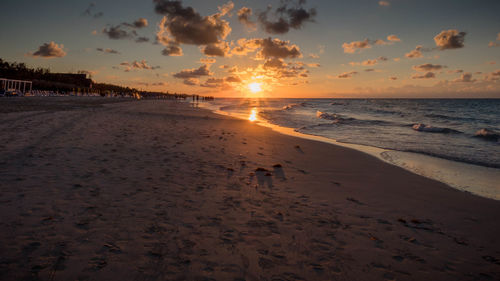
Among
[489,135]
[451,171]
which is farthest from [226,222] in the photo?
[489,135]

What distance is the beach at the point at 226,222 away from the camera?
9.04ft

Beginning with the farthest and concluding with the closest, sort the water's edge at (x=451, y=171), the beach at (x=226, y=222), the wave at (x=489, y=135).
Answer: the wave at (x=489, y=135)
the water's edge at (x=451, y=171)
the beach at (x=226, y=222)

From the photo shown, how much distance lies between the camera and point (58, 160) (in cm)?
617

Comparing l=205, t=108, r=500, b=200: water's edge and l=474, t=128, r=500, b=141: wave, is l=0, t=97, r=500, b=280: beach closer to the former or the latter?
l=205, t=108, r=500, b=200: water's edge

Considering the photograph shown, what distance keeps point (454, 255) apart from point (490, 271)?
365mm

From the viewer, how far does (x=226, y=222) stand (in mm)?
3785

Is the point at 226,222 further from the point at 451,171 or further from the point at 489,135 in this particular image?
the point at 489,135

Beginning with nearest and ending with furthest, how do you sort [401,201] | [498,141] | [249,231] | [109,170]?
1. [249,231]
2. [401,201]
3. [109,170]
4. [498,141]

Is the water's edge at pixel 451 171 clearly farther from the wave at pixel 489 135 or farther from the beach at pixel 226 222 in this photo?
the wave at pixel 489 135

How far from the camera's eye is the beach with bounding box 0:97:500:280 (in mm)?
2754

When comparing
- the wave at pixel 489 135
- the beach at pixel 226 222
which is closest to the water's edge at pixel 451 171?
the beach at pixel 226 222

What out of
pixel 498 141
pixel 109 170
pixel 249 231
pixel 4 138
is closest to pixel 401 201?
pixel 249 231

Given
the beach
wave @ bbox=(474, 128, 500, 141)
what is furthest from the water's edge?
wave @ bbox=(474, 128, 500, 141)

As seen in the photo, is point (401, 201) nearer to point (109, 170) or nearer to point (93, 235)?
point (93, 235)
